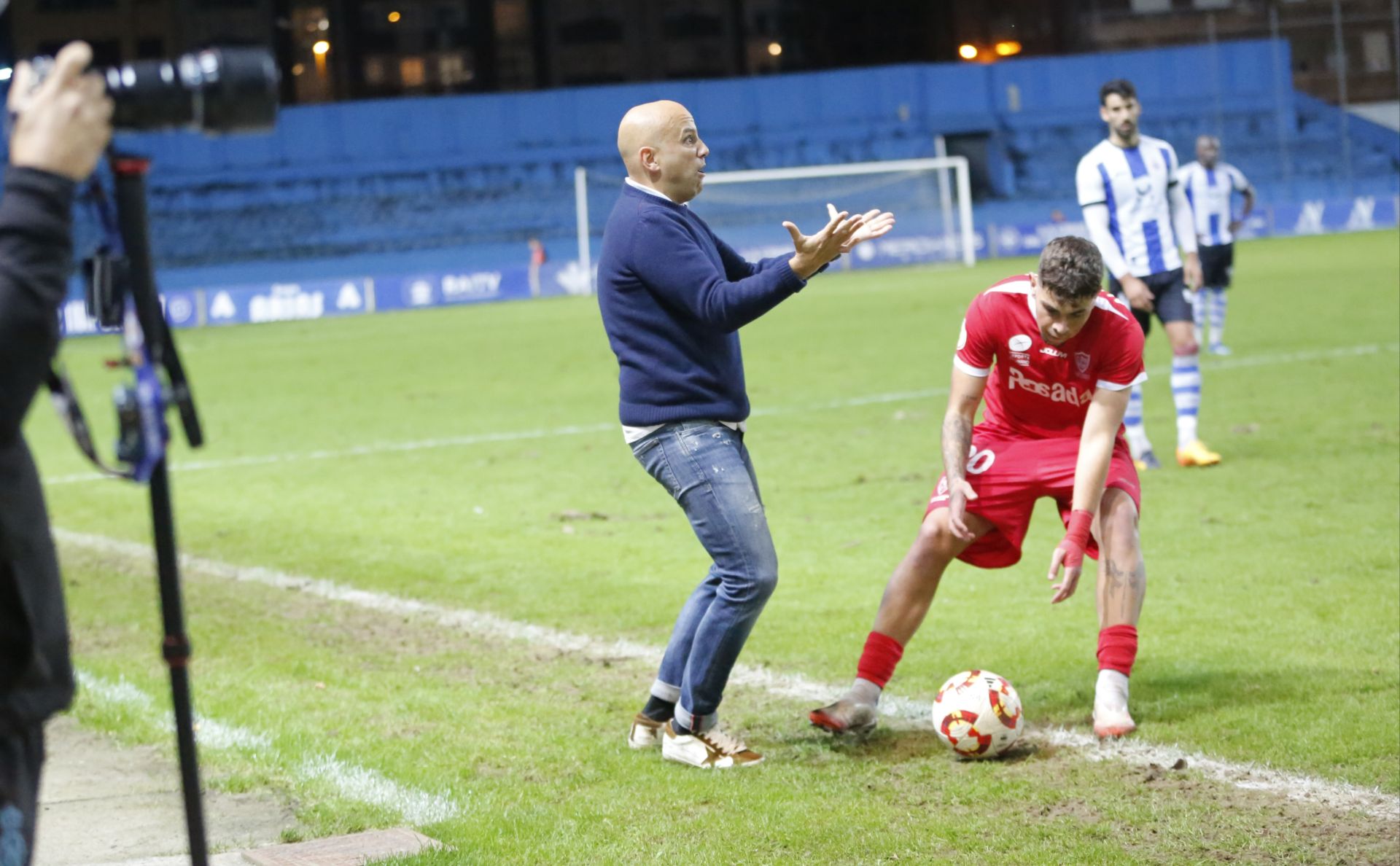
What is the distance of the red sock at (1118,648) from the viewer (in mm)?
4836

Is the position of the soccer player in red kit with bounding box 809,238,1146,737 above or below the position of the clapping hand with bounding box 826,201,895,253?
below

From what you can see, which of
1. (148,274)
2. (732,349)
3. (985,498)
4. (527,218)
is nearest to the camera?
(148,274)

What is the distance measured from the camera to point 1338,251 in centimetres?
3102

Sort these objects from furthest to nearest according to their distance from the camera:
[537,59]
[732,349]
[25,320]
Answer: [537,59] < [732,349] < [25,320]

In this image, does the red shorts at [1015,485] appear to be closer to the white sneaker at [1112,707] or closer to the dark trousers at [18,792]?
the white sneaker at [1112,707]

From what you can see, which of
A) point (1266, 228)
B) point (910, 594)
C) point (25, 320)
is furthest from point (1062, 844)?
point (1266, 228)

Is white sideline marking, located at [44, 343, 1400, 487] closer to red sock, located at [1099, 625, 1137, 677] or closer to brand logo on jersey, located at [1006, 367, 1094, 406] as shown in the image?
brand logo on jersey, located at [1006, 367, 1094, 406]

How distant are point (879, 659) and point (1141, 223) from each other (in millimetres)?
5364

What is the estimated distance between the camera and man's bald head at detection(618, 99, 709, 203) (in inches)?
175

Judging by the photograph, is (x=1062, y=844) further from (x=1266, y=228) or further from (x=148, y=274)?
(x=1266, y=228)

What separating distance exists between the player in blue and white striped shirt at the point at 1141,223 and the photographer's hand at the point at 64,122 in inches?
308

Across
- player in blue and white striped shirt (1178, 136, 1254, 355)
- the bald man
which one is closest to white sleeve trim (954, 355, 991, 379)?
the bald man

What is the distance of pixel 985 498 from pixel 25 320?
339 cm

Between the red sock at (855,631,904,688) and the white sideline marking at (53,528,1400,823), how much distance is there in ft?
0.67
